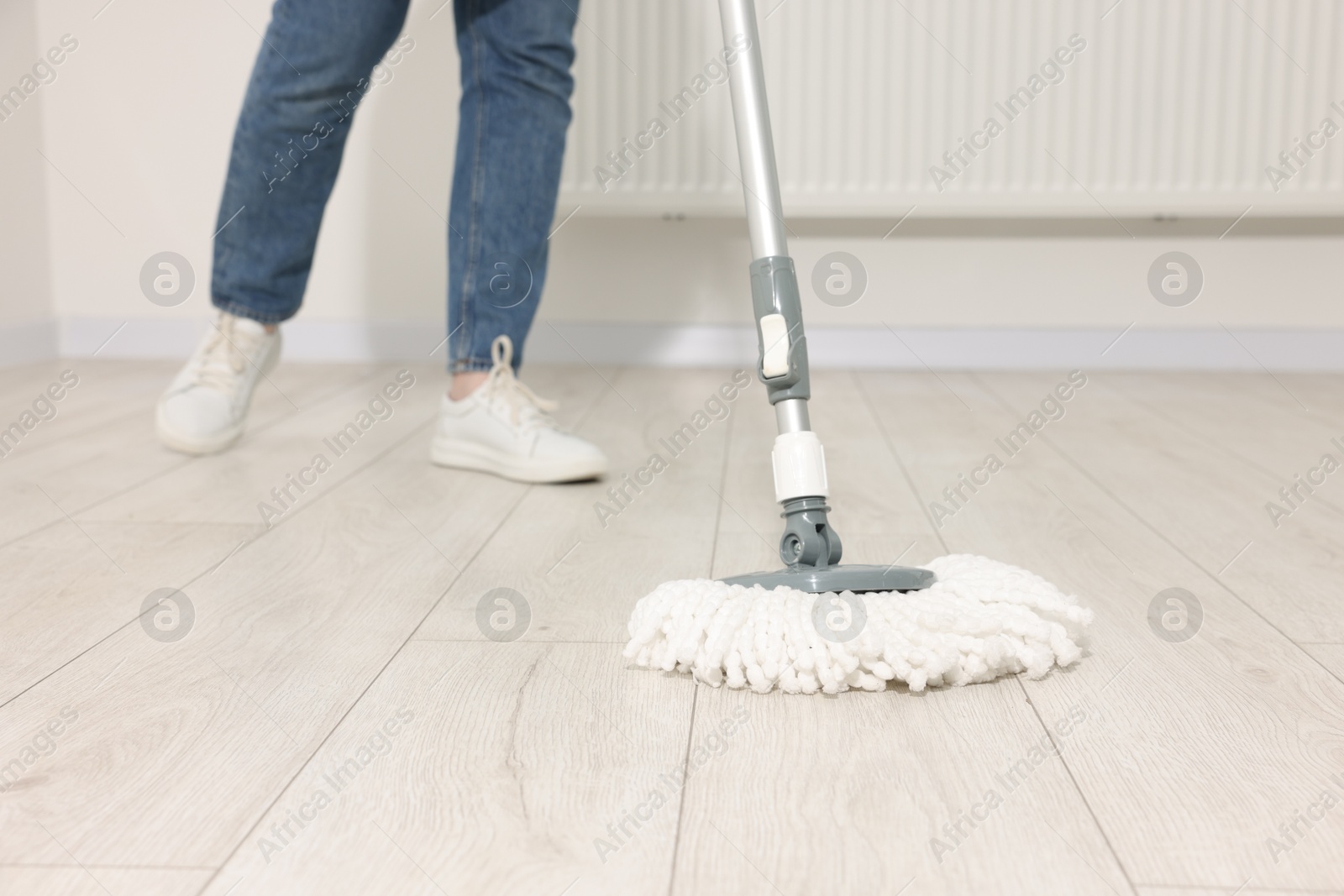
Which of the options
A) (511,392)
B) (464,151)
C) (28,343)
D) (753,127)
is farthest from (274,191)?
Answer: (28,343)

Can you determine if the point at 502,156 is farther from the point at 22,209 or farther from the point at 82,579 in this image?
the point at 22,209

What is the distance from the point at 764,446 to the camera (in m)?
1.29

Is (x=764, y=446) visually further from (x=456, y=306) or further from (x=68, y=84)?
(x=68, y=84)

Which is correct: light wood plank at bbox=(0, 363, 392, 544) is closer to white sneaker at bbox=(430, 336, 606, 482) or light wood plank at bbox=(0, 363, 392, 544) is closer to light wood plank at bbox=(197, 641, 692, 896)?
white sneaker at bbox=(430, 336, 606, 482)

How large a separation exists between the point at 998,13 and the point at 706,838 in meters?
1.68

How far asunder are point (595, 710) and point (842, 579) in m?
0.16

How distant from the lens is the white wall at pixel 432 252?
1913 mm

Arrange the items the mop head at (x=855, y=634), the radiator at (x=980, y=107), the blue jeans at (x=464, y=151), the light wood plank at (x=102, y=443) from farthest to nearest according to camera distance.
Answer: the radiator at (x=980, y=107) → the blue jeans at (x=464, y=151) → the light wood plank at (x=102, y=443) → the mop head at (x=855, y=634)

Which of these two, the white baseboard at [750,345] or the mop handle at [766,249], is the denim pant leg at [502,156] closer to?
the mop handle at [766,249]

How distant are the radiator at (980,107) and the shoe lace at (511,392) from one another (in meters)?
0.75

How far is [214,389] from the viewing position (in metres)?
1.21

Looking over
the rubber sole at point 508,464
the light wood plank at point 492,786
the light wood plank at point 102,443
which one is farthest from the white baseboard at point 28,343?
the light wood plank at point 492,786

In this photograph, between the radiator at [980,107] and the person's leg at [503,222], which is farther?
the radiator at [980,107]

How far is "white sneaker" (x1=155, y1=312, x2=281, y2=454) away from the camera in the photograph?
1.18 m
